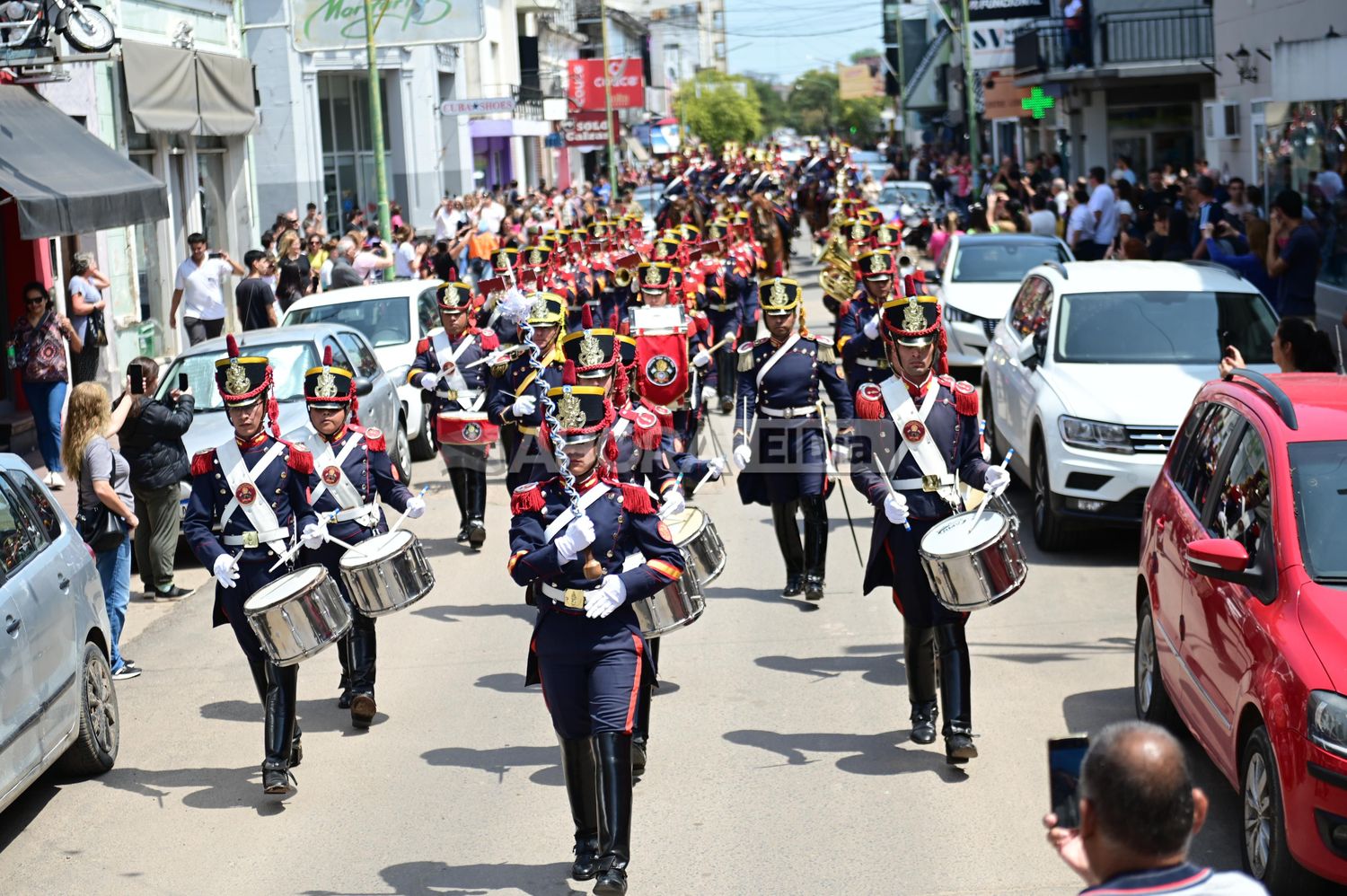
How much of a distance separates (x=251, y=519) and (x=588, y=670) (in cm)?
227

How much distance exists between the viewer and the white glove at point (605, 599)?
21.2 ft

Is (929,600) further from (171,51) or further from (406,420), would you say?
(171,51)

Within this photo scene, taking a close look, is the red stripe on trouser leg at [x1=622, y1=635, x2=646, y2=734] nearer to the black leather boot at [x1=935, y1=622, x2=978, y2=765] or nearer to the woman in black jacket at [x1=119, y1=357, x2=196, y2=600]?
the black leather boot at [x1=935, y1=622, x2=978, y2=765]

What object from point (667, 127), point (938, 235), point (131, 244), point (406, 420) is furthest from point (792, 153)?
point (406, 420)

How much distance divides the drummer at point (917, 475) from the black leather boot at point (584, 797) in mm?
2007

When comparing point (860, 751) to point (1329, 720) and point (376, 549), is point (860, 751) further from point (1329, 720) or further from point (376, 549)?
point (1329, 720)

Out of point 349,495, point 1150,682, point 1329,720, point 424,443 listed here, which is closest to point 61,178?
point 424,443

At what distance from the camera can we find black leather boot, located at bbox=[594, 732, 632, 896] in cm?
646

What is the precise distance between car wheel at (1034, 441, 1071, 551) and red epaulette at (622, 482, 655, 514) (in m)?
5.87

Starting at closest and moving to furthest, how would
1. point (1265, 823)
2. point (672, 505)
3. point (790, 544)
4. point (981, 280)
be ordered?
1. point (1265, 823)
2. point (672, 505)
3. point (790, 544)
4. point (981, 280)

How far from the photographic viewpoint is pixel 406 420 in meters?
17.0

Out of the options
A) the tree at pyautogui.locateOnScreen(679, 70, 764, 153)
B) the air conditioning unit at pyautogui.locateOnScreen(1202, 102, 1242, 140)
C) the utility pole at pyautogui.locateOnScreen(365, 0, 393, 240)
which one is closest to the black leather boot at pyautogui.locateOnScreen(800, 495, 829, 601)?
the utility pole at pyautogui.locateOnScreen(365, 0, 393, 240)

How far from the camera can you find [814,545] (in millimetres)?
11391

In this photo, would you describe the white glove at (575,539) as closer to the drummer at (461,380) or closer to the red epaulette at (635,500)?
the red epaulette at (635,500)
